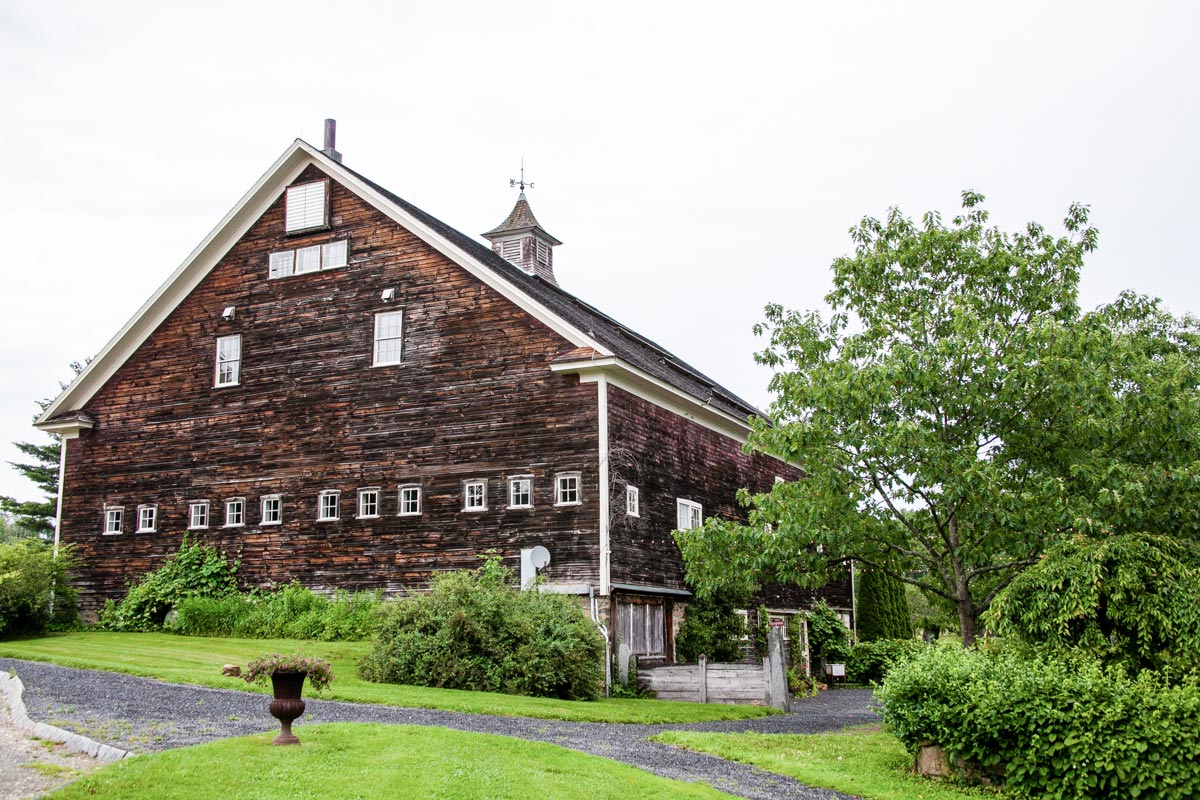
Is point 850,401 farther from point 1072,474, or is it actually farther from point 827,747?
point 827,747

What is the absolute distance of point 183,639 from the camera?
25.7 metres

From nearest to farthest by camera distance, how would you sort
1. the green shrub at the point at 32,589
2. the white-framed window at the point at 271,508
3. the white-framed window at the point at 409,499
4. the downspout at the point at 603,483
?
the downspout at the point at 603,483 → the white-framed window at the point at 409,499 → the green shrub at the point at 32,589 → the white-framed window at the point at 271,508

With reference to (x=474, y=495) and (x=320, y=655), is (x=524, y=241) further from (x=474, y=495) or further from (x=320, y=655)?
(x=320, y=655)

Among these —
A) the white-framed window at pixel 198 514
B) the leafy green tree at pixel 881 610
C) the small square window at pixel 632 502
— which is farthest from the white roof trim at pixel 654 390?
the leafy green tree at pixel 881 610

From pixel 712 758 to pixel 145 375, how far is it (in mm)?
21000

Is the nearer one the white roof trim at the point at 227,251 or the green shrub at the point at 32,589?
the white roof trim at the point at 227,251

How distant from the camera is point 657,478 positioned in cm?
2617

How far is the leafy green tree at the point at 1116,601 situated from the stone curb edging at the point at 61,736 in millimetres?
11048

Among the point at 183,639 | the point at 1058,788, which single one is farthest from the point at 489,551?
the point at 1058,788

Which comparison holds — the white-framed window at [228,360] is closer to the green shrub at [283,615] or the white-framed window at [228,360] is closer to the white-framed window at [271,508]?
the white-framed window at [271,508]

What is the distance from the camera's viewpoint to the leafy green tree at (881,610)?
3900 centimetres

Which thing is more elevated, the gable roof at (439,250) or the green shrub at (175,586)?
the gable roof at (439,250)

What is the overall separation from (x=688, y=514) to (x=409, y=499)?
268 inches

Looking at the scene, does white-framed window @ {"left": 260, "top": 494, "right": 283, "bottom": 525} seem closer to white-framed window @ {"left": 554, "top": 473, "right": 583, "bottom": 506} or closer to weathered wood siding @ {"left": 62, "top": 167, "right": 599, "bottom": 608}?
weathered wood siding @ {"left": 62, "top": 167, "right": 599, "bottom": 608}
